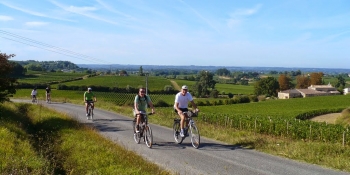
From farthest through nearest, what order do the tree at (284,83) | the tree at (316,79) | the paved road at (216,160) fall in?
the tree at (316,79) < the tree at (284,83) < the paved road at (216,160)

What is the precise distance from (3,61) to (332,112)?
59181 millimetres

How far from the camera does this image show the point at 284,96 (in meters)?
111

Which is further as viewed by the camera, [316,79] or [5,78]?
[316,79]

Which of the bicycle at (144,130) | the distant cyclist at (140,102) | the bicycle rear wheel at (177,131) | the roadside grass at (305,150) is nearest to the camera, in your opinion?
the roadside grass at (305,150)

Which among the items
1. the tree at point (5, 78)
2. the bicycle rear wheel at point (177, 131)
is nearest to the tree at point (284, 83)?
the tree at point (5, 78)

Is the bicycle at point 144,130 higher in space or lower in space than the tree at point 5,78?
lower

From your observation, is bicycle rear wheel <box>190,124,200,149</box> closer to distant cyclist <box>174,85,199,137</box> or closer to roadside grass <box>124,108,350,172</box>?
distant cyclist <box>174,85,199,137</box>

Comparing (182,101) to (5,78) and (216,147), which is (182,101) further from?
(5,78)

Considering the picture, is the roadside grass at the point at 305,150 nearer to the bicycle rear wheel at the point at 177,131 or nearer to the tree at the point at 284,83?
the bicycle rear wheel at the point at 177,131

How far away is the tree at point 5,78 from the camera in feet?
50.4

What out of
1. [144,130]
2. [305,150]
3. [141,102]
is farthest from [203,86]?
[305,150]

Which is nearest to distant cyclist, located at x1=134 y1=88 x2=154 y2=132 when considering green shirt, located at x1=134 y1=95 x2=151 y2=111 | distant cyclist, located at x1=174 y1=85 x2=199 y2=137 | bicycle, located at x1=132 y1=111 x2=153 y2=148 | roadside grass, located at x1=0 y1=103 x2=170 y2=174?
green shirt, located at x1=134 y1=95 x2=151 y2=111

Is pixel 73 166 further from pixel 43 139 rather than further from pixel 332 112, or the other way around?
pixel 332 112

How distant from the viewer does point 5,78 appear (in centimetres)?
1562
